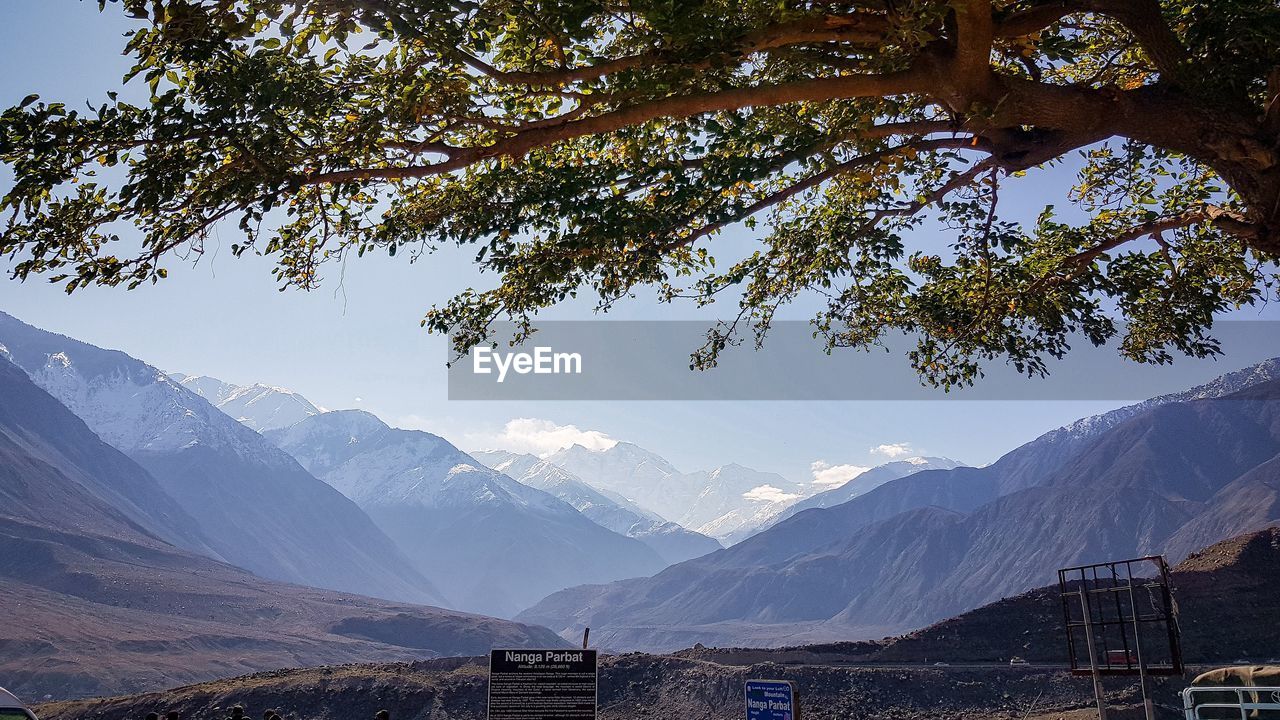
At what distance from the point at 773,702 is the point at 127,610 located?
125379 mm

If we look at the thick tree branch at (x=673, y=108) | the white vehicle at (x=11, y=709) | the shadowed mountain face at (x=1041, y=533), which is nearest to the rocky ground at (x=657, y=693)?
the thick tree branch at (x=673, y=108)

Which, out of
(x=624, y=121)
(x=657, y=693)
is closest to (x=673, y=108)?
(x=624, y=121)

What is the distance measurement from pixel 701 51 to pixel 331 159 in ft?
12.5

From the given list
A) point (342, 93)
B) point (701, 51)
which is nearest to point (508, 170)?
point (342, 93)

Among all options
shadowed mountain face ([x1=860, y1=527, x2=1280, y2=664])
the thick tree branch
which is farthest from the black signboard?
shadowed mountain face ([x1=860, y1=527, x2=1280, y2=664])

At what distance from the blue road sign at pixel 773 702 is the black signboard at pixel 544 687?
6.17 ft

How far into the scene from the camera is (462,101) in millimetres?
9461

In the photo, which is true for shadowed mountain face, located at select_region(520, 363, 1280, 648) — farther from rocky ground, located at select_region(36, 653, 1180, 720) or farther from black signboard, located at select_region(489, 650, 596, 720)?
black signboard, located at select_region(489, 650, 596, 720)

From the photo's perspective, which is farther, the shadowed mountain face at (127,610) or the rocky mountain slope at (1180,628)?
the shadowed mountain face at (127,610)

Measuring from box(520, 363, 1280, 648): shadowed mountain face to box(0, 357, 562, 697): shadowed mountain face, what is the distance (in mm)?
48704

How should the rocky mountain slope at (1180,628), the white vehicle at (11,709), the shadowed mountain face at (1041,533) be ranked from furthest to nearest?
the shadowed mountain face at (1041,533), the rocky mountain slope at (1180,628), the white vehicle at (11,709)

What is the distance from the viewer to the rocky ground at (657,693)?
138 ft

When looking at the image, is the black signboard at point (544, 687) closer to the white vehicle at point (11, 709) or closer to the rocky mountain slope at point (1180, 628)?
the white vehicle at point (11, 709)

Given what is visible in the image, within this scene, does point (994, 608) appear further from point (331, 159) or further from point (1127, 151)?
point (331, 159)
